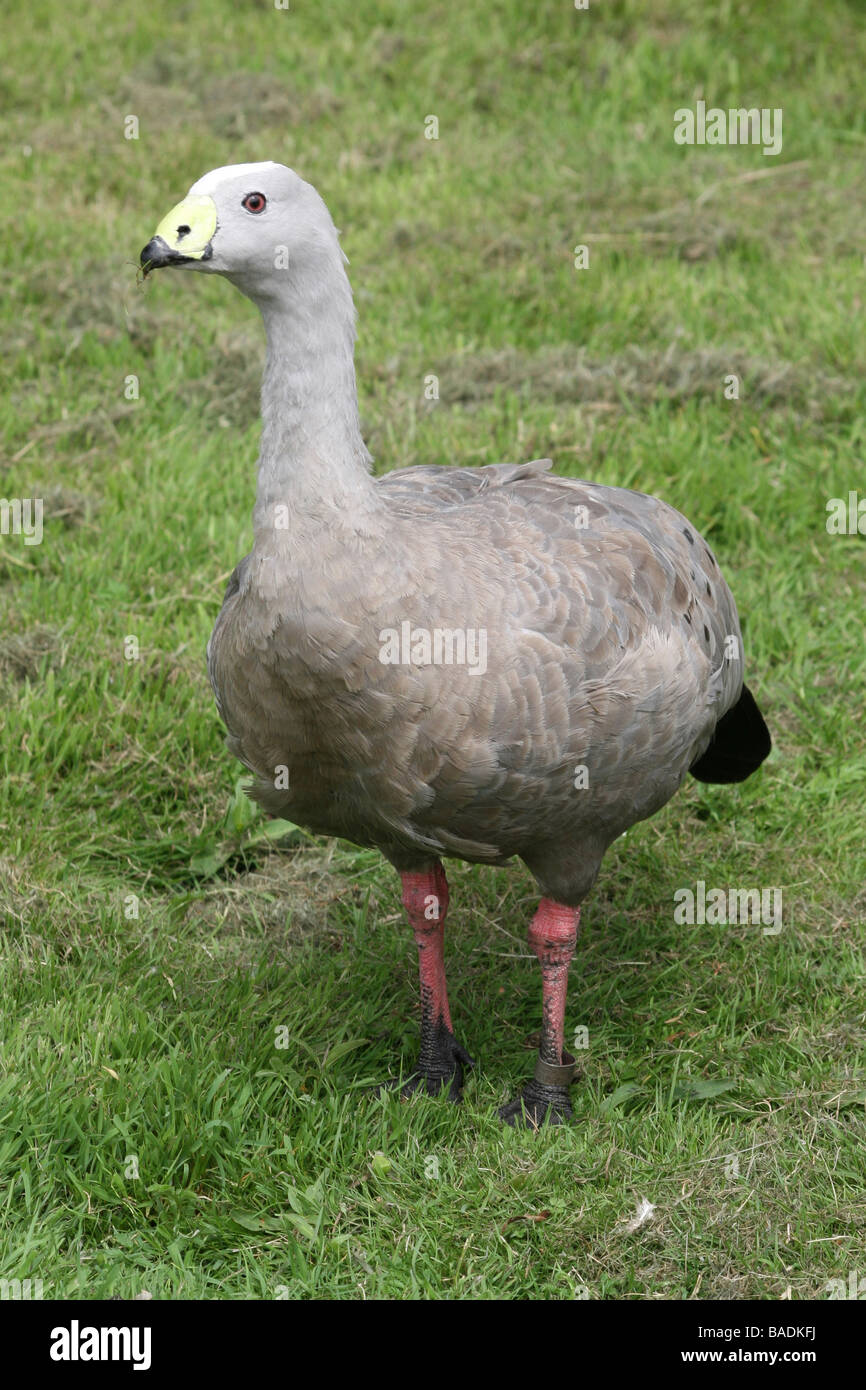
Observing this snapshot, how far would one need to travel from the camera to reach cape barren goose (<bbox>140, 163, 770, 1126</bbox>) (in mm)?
3400

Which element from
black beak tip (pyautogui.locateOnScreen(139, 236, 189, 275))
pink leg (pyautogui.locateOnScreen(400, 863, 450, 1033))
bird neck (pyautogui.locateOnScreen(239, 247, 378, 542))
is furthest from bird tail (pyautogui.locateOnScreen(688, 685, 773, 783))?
black beak tip (pyautogui.locateOnScreen(139, 236, 189, 275))

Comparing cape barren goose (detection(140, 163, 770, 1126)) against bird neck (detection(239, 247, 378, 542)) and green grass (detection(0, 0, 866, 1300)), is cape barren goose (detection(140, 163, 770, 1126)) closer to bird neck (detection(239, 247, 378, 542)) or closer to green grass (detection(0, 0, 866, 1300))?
bird neck (detection(239, 247, 378, 542))

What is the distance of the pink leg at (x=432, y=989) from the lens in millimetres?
4281

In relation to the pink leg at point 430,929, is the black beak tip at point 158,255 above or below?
above

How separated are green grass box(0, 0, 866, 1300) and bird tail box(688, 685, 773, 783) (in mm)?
423

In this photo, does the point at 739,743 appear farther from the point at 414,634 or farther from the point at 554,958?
the point at 414,634

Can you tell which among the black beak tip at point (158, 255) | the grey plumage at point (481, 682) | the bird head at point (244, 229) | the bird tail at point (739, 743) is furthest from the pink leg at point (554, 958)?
the black beak tip at point (158, 255)

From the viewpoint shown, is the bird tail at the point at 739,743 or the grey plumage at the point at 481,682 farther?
the bird tail at the point at 739,743

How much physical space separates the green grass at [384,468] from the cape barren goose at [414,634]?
1.83 feet

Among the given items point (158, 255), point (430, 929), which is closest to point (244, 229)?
point (158, 255)

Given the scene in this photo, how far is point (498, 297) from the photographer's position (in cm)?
740

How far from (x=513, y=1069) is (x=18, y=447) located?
3418mm

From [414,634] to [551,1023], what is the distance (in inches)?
53.3

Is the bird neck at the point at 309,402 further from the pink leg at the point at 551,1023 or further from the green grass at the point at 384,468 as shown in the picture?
the green grass at the point at 384,468
